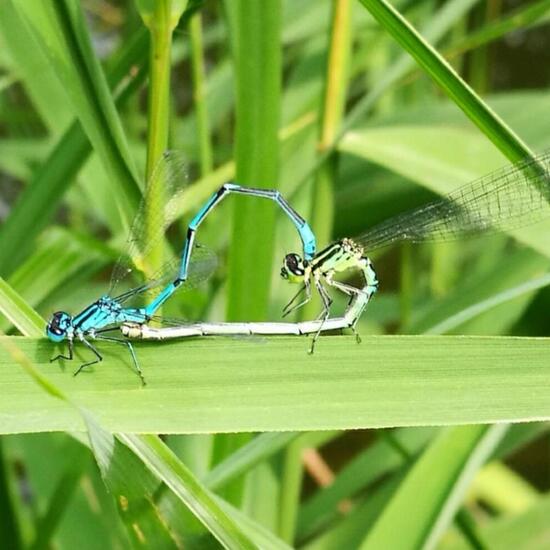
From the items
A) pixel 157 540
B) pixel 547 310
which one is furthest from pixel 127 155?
pixel 547 310

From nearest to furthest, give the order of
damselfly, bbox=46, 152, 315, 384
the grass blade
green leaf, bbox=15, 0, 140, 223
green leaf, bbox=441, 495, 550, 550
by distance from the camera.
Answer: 1. the grass blade
2. green leaf, bbox=15, 0, 140, 223
3. damselfly, bbox=46, 152, 315, 384
4. green leaf, bbox=441, 495, 550, 550

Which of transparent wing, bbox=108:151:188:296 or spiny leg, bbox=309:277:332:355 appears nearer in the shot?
spiny leg, bbox=309:277:332:355

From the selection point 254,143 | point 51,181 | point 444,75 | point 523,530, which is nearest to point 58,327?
point 51,181

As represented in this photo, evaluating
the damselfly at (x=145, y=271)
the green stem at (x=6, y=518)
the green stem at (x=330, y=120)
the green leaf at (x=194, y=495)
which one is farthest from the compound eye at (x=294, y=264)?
the green stem at (x=6, y=518)

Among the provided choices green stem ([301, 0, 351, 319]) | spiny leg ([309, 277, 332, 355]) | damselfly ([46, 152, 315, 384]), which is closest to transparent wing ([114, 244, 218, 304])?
damselfly ([46, 152, 315, 384])

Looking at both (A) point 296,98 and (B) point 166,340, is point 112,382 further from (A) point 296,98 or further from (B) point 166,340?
(A) point 296,98

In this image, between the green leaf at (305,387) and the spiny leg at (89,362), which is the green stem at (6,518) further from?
the green leaf at (305,387)

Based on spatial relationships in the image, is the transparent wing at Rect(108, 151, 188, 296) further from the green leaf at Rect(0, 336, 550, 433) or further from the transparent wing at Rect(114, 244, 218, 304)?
the green leaf at Rect(0, 336, 550, 433)

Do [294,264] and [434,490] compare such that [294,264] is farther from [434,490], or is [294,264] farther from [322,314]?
[434,490]
